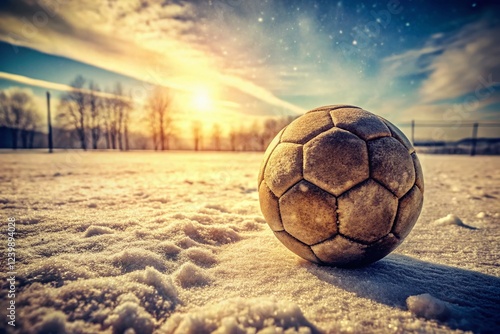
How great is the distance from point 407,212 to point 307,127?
882 millimetres

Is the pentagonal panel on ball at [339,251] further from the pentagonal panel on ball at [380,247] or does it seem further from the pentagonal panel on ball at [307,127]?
the pentagonal panel on ball at [307,127]

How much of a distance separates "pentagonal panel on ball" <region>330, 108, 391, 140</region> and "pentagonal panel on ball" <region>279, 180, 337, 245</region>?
1.62 ft

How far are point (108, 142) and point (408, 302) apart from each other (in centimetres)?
4651

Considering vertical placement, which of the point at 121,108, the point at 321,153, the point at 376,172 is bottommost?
the point at 376,172

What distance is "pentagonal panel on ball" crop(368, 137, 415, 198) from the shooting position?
1.62m

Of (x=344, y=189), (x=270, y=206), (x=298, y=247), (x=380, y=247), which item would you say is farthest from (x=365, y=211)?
(x=270, y=206)

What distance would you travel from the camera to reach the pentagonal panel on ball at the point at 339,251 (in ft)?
5.32

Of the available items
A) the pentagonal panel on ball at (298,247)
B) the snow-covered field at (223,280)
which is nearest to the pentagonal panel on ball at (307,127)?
the pentagonal panel on ball at (298,247)

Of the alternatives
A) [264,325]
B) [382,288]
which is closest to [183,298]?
[264,325]

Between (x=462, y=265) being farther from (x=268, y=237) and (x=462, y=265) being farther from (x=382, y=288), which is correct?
(x=268, y=237)

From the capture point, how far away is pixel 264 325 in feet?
3.93

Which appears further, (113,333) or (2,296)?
(2,296)

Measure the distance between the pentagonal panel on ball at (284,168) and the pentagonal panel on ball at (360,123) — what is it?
0.36 m

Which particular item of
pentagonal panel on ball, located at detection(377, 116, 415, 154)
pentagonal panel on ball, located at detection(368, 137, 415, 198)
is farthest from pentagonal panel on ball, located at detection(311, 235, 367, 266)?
pentagonal panel on ball, located at detection(377, 116, 415, 154)
